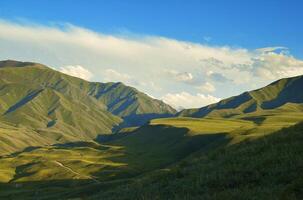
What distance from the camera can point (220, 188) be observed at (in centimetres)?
2781

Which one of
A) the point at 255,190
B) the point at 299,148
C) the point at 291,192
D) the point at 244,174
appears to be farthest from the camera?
the point at 299,148

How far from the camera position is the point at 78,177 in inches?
7313

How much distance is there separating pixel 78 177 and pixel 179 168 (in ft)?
497

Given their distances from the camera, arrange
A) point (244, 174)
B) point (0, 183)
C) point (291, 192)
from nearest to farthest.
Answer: point (291, 192), point (244, 174), point (0, 183)

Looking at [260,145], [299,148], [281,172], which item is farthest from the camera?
[260,145]

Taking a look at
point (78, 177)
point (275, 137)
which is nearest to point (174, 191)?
point (275, 137)

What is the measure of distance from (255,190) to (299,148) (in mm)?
10386

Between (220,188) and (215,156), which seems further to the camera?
(215,156)

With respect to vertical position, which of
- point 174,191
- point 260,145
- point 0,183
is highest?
point 260,145

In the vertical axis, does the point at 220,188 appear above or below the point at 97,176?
above

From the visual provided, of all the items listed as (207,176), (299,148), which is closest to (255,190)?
(207,176)

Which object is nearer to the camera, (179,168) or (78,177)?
(179,168)

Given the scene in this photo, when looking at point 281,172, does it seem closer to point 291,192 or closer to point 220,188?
point 220,188

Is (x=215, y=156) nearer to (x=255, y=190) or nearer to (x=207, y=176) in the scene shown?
(x=207, y=176)
